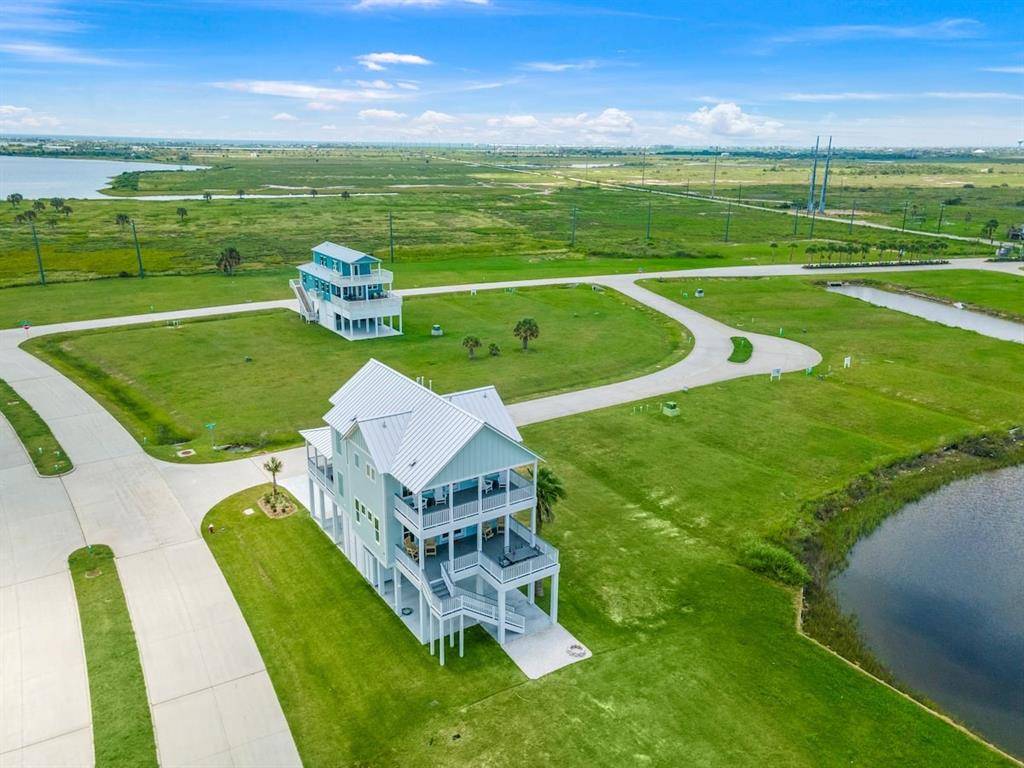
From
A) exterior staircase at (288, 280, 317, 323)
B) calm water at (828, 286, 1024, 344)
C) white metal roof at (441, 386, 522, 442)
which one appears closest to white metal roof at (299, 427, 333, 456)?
white metal roof at (441, 386, 522, 442)

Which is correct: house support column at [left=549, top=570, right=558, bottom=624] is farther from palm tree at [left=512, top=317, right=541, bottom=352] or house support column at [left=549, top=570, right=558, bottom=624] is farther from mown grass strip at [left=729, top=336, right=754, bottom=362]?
mown grass strip at [left=729, top=336, right=754, bottom=362]

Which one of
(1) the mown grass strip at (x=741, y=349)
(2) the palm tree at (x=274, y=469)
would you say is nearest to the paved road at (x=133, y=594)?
(2) the palm tree at (x=274, y=469)

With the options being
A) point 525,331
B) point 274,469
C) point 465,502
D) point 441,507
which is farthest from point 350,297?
point 441,507

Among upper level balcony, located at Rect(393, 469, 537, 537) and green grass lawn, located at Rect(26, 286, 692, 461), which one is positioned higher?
upper level balcony, located at Rect(393, 469, 537, 537)

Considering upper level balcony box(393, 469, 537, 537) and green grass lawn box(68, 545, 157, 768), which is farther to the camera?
upper level balcony box(393, 469, 537, 537)

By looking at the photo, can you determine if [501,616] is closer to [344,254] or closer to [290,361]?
[290,361]

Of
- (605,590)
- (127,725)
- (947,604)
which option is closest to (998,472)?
(947,604)

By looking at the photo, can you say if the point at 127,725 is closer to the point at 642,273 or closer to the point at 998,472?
the point at 998,472
